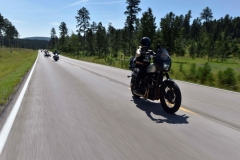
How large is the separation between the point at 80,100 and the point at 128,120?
9.05 feet

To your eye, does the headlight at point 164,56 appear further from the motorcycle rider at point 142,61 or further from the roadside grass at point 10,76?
the roadside grass at point 10,76

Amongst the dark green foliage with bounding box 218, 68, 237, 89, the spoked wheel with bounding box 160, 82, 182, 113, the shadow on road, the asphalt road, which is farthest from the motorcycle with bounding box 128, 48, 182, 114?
the dark green foliage with bounding box 218, 68, 237, 89

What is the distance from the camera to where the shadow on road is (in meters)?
5.12

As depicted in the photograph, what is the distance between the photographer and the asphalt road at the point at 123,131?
11.3 ft

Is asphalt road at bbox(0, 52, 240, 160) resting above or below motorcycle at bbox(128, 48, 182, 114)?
below

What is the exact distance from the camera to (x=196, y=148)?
3.59m

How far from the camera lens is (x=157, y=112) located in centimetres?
582

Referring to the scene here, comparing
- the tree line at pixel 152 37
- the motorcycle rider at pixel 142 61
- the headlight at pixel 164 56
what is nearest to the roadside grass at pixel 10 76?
the motorcycle rider at pixel 142 61

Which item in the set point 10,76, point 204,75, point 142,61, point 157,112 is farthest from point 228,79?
point 10,76

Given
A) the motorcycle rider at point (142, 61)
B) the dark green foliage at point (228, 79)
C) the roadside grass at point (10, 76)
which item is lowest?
the roadside grass at point (10, 76)

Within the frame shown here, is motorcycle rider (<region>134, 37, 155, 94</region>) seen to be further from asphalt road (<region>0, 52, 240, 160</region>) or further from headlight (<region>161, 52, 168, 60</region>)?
headlight (<region>161, 52, 168, 60</region>)

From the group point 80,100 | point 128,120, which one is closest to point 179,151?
point 128,120

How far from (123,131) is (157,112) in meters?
1.66

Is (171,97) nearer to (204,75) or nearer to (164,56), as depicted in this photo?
(164,56)
